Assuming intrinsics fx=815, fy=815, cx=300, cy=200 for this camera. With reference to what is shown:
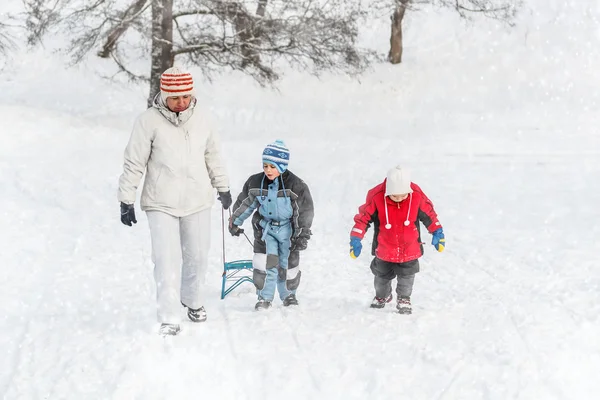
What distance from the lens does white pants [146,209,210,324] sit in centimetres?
617

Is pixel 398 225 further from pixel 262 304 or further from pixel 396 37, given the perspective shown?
pixel 396 37

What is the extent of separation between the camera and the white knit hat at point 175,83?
5895 mm

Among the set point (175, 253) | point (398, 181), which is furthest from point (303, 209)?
point (175, 253)

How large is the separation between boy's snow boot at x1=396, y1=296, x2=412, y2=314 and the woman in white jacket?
1.85 metres

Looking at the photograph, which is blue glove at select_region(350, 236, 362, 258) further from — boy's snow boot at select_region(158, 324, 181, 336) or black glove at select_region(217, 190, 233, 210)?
boy's snow boot at select_region(158, 324, 181, 336)

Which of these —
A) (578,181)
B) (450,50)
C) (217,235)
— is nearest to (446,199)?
(578,181)

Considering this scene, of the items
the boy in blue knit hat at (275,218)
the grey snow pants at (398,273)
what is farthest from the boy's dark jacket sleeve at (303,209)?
the grey snow pants at (398,273)

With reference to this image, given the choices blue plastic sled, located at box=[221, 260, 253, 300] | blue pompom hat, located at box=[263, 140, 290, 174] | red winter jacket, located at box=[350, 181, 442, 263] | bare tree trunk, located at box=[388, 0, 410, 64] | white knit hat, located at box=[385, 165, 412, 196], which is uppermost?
bare tree trunk, located at box=[388, 0, 410, 64]

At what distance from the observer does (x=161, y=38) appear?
17.8 metres

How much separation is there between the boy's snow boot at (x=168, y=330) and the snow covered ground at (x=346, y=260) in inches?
3.1

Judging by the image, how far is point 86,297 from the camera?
8.00 m

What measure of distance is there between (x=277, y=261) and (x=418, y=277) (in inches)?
88.2

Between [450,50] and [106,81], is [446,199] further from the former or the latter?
[106,81]

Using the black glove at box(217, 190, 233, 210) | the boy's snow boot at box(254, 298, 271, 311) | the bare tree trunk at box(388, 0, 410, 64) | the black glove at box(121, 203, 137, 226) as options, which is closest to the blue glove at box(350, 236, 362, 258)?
the boy's snow boot at box(254, 298, 271, 311)
